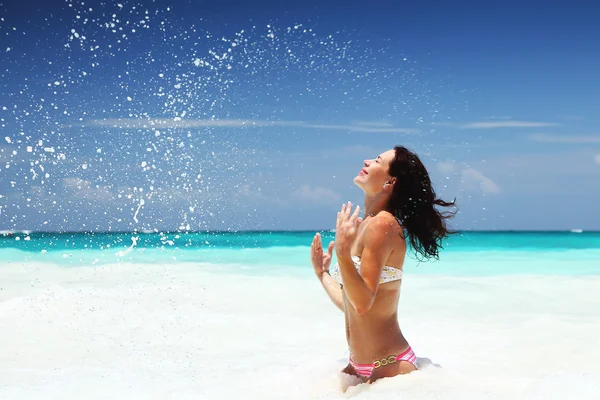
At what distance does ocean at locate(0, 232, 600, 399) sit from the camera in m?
5.18

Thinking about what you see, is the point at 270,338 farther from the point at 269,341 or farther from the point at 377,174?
the point at 377,174

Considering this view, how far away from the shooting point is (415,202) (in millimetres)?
4152

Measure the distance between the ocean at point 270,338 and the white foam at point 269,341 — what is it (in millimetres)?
18

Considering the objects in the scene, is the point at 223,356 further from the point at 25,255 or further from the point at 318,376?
the point at 25,255

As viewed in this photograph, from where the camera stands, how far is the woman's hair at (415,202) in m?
4.09

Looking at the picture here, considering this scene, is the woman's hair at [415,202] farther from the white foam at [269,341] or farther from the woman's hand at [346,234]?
the white foam at [269,341]

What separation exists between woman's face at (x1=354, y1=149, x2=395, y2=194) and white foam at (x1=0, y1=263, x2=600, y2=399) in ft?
3.87

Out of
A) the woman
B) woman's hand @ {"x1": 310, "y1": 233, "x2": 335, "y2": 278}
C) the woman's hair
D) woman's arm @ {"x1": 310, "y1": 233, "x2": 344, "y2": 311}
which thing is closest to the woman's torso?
the woman

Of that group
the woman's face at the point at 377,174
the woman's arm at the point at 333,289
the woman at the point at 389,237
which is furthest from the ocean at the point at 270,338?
the woman's face at the point at 377,174

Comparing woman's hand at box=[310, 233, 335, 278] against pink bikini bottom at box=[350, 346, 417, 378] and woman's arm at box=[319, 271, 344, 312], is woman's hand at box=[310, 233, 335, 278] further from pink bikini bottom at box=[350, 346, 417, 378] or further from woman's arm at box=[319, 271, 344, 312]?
pink bikini bottom at box=[350, 346, 417, 378]

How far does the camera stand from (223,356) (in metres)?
7.34

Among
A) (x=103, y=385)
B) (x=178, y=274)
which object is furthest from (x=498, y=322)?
(x=178, y=274)

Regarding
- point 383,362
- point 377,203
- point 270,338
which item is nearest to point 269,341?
point 270,338

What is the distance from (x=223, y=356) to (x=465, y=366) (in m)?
2.56
